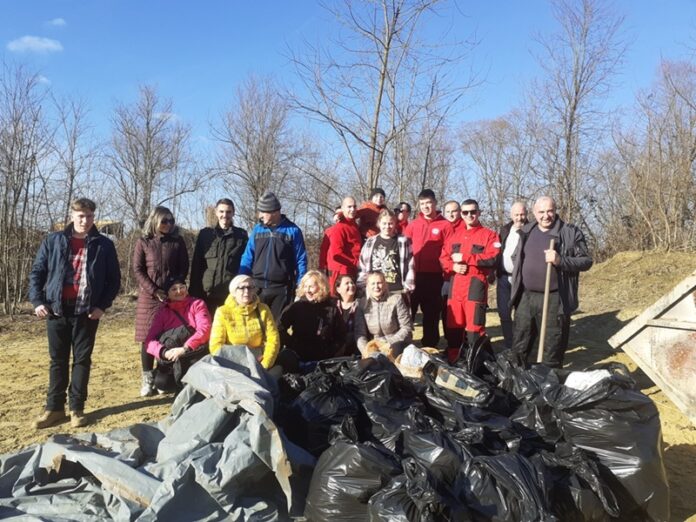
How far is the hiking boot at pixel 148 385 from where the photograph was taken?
16.8ft

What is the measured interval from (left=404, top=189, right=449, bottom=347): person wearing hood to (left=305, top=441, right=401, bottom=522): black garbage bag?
9.98 feet

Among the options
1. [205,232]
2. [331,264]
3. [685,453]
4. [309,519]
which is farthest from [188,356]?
[685,453]

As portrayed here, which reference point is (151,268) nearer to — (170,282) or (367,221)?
(170,282)

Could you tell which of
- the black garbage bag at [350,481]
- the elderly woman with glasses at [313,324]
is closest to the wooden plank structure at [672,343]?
the elderly woman with glasses at [313,324]

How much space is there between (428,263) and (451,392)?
2419 mm

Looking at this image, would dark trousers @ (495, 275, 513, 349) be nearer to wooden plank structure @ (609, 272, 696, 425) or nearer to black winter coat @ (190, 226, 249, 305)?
wooden plank structure @ (609, 272, 696, 425)

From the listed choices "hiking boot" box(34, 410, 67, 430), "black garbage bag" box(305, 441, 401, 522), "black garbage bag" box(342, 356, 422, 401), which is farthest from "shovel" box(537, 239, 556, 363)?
"hiking boot" box(34, 410, 67, 430)

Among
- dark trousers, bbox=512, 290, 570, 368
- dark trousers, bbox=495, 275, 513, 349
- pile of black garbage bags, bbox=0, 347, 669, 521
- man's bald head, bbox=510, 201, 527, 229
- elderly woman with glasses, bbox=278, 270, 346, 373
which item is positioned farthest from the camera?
man's bald head, bbox=510, 201, 527, 229

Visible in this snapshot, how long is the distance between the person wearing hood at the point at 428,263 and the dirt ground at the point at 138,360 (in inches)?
64.8

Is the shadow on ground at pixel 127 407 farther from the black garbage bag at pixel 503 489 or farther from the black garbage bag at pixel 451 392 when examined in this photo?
the black garbage bag at pixel 503 489

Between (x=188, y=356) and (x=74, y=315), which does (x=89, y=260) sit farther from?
(x=188, y=356)

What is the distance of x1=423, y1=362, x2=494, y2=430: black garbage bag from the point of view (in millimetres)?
3393

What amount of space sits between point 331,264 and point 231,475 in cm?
303

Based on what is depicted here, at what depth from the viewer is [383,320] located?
190 inches
